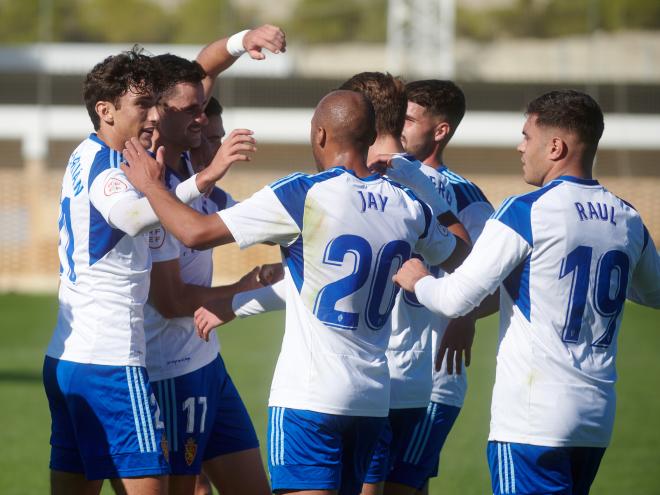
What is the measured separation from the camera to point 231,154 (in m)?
4.43

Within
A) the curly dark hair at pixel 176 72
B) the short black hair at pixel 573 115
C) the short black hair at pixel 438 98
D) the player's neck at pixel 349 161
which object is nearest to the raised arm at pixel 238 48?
the curly dark hair at pixel 176 72

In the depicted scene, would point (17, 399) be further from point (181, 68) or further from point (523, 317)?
point (523, 317)

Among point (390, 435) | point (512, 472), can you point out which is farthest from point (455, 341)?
point (512, 472)

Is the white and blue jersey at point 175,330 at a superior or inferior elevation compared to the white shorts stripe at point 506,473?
superior

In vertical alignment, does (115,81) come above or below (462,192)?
above

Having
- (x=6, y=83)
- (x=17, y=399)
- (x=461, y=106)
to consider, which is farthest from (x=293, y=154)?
(x=461, y=106)

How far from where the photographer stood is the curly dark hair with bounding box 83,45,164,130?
4.70 m

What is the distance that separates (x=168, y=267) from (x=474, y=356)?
36.5 feet

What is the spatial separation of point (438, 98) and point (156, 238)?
1959 mm

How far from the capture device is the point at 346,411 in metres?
4.24

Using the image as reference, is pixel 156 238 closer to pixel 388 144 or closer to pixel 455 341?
pixel 388 144

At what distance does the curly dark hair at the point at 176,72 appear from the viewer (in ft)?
17.0

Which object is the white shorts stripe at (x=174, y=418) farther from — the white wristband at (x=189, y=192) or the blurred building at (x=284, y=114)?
the blurred building at (x=284, y=114)

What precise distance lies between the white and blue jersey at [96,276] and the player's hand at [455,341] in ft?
5.39
